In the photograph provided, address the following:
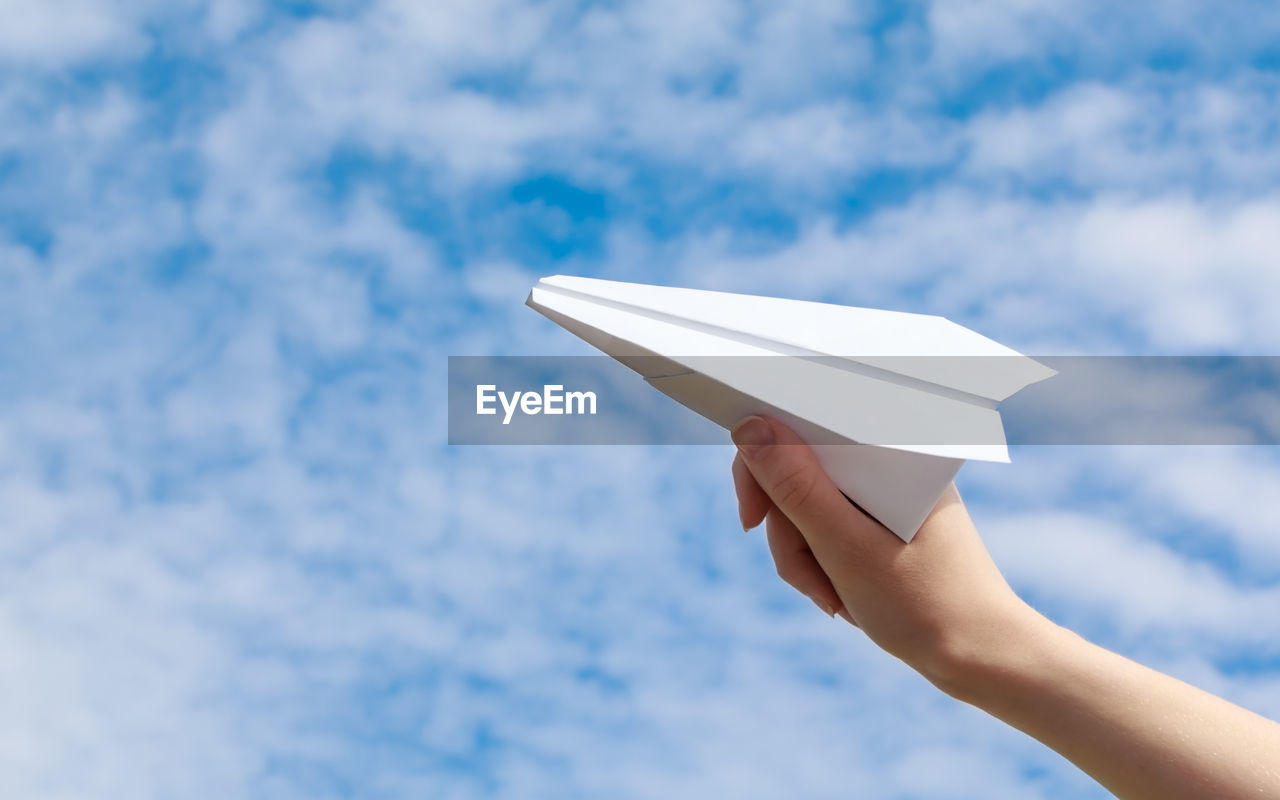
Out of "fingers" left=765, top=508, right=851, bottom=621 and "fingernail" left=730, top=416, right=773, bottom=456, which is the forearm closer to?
"fingers" left=765, top=508, right=851, bottom=621

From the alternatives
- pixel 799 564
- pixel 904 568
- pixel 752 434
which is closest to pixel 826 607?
pixel 799 564

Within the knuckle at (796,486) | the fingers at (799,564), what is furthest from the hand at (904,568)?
the fingers at (799,564)

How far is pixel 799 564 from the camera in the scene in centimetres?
252

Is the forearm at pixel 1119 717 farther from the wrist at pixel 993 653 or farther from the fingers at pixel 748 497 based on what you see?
the fingers at pixel 748 497

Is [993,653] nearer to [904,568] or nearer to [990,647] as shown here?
[990,647]

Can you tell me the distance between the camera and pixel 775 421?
7.56 feet

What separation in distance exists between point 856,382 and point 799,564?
0.54m

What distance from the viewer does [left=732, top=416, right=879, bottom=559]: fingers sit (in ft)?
7.41

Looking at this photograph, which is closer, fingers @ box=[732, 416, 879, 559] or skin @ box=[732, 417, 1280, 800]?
skin @ box=[732, 417, 1280, 800]

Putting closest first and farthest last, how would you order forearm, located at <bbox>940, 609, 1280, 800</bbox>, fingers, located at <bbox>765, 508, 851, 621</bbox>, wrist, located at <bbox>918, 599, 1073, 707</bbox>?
forearm, located at <bbox>940, 609, 1280, 800</bbox>
wrist, located at <bbox>918, 599, 1073, 707</bbox>
fingers, located at <bbox>765, 508, 851, 621</bbox>

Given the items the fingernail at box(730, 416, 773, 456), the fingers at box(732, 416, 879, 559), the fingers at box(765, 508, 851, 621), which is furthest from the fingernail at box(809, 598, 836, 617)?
the fingernail at box(730, 416, 773, 456)

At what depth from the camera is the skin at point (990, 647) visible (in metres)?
2.01

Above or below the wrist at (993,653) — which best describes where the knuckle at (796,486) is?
above

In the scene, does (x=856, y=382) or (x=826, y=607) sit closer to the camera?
(x=856, y=382)
